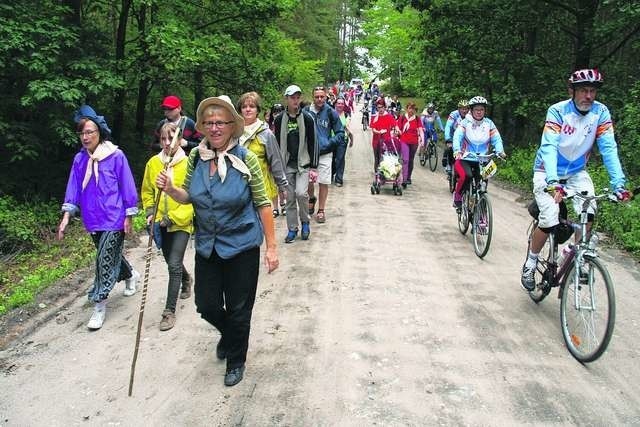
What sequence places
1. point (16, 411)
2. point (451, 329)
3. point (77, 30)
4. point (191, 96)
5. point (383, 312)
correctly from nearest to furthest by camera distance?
point (16, 411) → point (451, 329) → point (383, 312) → point (77, 30) → point (191, 96)

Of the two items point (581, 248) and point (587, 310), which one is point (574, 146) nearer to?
point (581, 248)

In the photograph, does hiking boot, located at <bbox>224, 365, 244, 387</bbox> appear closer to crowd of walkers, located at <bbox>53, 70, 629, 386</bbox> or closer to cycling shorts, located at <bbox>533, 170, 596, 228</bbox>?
crowd of walkers, located at <bbox>53, 70, 629, 386</bbox>

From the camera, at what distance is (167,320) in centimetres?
505

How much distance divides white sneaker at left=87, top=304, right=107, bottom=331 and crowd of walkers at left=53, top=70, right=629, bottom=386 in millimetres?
12

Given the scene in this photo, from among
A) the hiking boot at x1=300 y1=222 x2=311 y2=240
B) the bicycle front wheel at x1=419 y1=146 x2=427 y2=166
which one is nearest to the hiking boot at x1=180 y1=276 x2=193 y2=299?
the hiking boot at x1=300 y1=222 x2=311 y2=240

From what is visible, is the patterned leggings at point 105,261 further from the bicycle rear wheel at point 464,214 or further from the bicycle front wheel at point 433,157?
the bicycle front wheel at point 433,157

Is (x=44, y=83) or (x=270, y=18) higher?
(x=270, y=18)

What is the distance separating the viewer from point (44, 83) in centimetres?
947

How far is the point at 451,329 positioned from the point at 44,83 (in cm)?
858

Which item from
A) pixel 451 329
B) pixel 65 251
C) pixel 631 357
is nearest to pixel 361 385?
pixel 451 329

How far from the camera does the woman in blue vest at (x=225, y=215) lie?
3.66 m

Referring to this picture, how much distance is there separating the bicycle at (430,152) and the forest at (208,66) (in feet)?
5.11

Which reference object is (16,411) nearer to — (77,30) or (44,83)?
(44,83)

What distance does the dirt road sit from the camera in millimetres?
3643
